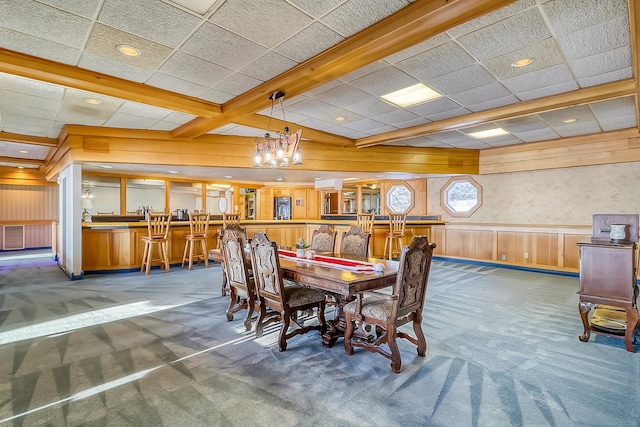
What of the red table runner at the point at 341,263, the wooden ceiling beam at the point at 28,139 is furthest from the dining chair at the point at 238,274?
the wooden ceiling beam at the point at 28,139

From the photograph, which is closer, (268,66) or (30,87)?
(268,66)

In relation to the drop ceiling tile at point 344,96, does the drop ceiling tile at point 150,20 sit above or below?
below

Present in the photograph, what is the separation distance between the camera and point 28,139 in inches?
249

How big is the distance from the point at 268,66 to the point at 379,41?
120 cm

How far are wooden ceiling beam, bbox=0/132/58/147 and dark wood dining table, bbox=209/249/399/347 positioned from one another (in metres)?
6.38

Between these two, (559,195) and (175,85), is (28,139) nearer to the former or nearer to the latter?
(175,85)

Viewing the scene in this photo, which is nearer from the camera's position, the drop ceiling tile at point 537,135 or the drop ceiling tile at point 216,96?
the drop ceiling tile at point 216,96

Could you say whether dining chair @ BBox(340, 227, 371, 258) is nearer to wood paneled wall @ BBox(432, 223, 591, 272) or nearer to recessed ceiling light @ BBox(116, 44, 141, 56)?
recessed ceiling light @ BBox(116, 44, 141, 56)

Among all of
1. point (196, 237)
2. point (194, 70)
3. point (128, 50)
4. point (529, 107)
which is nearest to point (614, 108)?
point (529, 107)

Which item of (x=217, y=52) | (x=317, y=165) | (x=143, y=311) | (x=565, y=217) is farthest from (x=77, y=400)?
(x=565, y=217)

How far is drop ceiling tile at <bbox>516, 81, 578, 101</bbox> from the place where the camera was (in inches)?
149

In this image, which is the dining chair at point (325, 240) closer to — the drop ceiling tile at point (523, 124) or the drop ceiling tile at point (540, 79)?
the drop ceiling tile at point (540, 79)

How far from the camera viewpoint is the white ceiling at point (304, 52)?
2.36 m

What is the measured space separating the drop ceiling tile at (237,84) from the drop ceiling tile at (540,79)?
288cm
